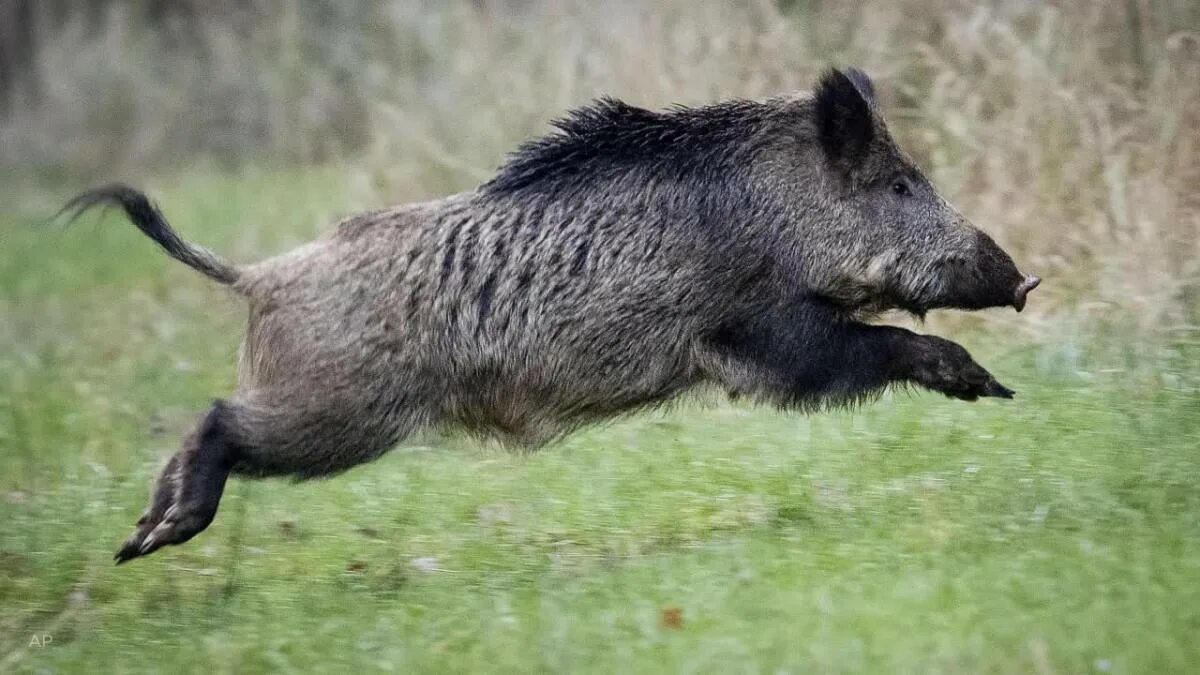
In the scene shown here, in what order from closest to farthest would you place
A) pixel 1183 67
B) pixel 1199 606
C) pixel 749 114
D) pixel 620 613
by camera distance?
pixel 1199 606 < pixel 620 613 < pixel 749 114 < pixel 1183 67

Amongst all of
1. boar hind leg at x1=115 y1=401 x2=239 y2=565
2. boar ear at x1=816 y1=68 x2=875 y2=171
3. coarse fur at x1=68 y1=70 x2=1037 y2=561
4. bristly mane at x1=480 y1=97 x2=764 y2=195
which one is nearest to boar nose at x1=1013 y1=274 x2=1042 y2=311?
coarse fur at x1=68 y1=70 x2=1037 y2=561

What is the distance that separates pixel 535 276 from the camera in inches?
203

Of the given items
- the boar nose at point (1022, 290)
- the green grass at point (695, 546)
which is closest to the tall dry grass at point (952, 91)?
the green grass at point (695, 546)

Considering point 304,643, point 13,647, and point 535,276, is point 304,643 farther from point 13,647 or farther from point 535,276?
point 535,276

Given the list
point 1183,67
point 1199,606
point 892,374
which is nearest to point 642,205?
point 892,374

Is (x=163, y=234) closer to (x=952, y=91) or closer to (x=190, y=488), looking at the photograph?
(x=190, y=488)

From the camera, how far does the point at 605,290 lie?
514cm

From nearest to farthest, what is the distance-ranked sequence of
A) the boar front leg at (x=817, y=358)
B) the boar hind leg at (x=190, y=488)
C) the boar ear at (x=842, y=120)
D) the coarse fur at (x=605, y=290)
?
the boar hind leg at (x=190, y=488)
the coarse fur at (x=605, y=290)
the boar front leg at (x=817, y=358)
the boar ear at (x=842, y=120)

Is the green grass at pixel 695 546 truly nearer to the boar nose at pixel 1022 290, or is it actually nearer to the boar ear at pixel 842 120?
the boar nose at pixel 1022 290

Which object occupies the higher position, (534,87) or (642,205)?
(534,87)

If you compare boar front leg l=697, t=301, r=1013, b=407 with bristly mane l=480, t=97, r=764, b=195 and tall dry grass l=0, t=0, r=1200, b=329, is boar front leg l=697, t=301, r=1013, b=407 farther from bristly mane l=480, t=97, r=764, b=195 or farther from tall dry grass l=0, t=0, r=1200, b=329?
tall dry grass l=0, t=0, r=1200, b=329

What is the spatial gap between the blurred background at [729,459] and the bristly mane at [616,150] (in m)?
0.96

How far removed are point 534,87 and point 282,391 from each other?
601 cm

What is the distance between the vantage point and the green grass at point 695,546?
391 centimetres
